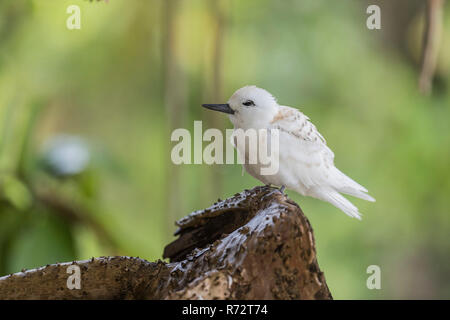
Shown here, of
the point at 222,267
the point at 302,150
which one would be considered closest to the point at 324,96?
the point at 302,150

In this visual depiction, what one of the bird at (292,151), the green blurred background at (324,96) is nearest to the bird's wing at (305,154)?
the bird at (292,151)

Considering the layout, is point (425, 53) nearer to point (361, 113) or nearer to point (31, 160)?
point (31, 160)

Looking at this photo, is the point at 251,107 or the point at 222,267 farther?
the point at 251,107

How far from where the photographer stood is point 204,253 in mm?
1067

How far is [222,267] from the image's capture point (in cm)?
96

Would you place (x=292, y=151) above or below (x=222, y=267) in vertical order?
above

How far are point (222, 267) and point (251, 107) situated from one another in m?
0.44

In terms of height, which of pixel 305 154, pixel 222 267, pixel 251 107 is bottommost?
pixel 222 267

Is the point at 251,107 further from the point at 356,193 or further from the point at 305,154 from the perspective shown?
the point at 356,193

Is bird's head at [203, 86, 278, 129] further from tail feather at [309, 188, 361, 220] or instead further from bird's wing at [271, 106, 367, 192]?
tail feather at [309, 188, 361, 220]

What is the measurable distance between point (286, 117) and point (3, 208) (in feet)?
4.78

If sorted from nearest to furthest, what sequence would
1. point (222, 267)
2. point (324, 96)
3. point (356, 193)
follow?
point (222, 267), point (356, 193), point (324, 96)

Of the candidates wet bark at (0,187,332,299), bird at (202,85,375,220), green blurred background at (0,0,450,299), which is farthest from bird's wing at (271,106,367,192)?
green blurred background at (0,0,450,299)

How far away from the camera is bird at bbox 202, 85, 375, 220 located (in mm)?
1284
